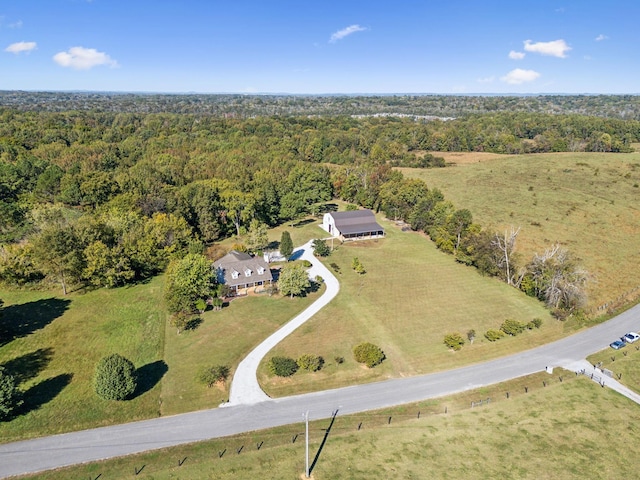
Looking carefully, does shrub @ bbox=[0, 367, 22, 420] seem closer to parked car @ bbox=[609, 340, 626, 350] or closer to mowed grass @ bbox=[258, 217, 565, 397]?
mowed grass @ bbox=[258, 217, 565, 397]

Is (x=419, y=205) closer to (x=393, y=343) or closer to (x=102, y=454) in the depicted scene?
(x=393, y=343)

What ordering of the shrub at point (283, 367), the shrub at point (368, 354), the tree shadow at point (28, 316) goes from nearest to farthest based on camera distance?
the shrub at point (283, 367) < the shrub at point (368, 354) < the tree shadow at point (28, 316)

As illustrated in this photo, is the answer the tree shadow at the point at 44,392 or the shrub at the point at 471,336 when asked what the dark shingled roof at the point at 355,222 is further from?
the tree shadow at the point at 44,392

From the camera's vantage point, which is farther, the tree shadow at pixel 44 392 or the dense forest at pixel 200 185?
the dense forest at pixel 200 185

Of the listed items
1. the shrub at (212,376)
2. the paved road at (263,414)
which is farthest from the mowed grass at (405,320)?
the shrub at (212,376)

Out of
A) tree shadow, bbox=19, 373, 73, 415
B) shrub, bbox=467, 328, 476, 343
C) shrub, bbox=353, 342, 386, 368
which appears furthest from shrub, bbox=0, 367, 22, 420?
shrub, bbox=467, 328, 476, 343

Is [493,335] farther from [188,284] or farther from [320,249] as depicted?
[188,284]

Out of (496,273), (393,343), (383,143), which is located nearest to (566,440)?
(393,343)
